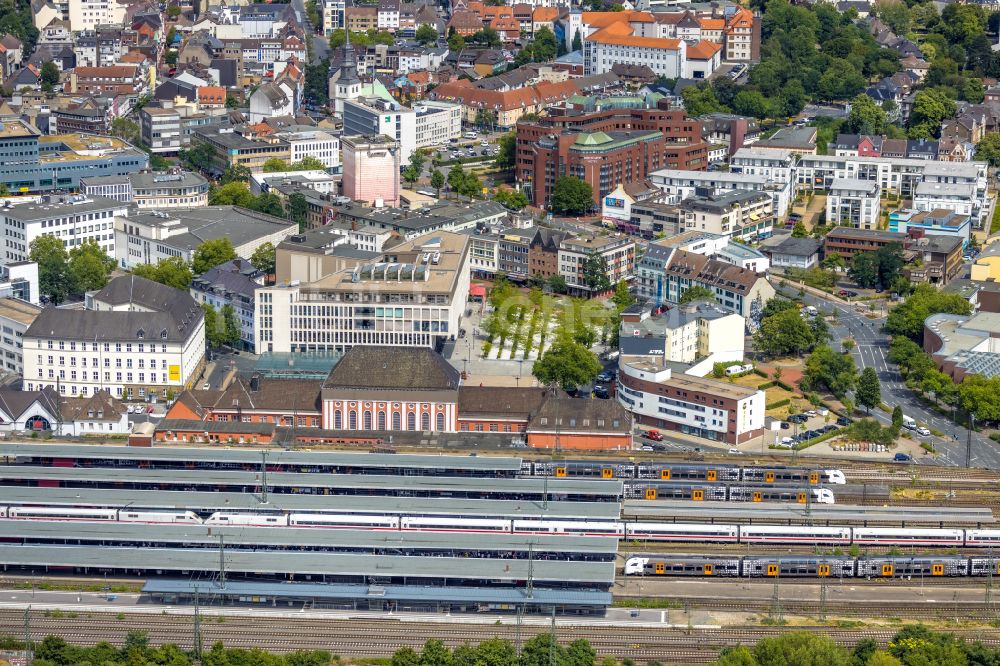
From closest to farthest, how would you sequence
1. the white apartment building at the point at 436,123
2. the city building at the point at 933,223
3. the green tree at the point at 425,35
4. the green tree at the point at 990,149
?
1. the city building at the point at 933,223
2. the green tree at the point at 990,149
3. the white apartment building at the point at 436,123
4. the green tree at the point at 425,35

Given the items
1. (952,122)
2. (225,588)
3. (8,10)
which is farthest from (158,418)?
(8,10)

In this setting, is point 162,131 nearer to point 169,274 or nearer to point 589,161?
point 589,161

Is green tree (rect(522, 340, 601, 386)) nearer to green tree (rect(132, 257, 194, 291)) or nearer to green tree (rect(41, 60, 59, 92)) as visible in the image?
green tree (rect(132, 257, 194, 291))

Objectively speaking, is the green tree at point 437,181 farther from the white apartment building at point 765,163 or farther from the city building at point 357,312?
the city building at point 357,312

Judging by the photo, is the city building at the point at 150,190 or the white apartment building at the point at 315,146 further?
the white apartment building at the point at 315,146

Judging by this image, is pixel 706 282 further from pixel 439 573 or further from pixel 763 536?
pixel 439 573

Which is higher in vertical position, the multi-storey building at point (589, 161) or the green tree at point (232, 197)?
the multi-storey building at point (589, 161)

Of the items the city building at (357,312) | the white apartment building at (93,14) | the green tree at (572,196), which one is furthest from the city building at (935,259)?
the white apartment building at (93,14)
